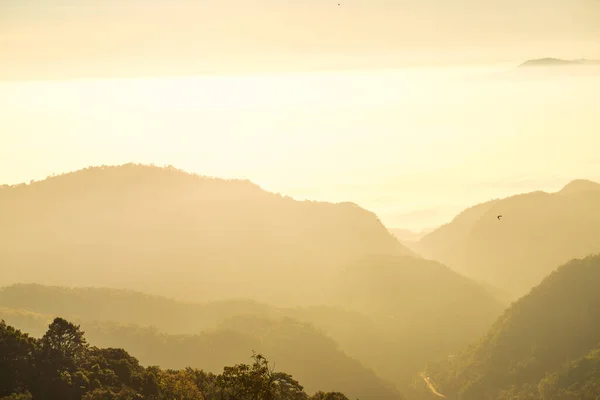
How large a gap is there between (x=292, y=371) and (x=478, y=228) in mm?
113232

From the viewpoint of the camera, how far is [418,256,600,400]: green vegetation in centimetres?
8544

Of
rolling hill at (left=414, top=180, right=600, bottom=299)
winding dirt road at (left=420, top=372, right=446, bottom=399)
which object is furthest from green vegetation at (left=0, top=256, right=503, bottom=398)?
rolling hill at (left=414, top=180, right=600, bottom=299)

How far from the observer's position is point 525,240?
166 metres

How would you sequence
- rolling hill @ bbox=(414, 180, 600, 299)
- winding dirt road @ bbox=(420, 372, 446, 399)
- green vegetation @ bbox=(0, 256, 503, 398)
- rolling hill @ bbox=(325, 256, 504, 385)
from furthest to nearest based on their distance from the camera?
rolling hill @ bbox=(414, 180, 600, 299), rolling hill @ bbox=(325, 256, 504, 385), winding dirt road @ bbox=(420, 372, 446, 399), green vegetation @ bbox=(0, 256, 503, 398)

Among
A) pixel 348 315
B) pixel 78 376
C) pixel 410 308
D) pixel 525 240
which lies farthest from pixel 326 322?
pixel 525 240

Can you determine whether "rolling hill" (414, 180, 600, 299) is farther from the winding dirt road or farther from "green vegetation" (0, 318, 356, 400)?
"green vegetation" (0, 318, 356, 400)

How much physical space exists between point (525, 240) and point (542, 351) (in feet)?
259

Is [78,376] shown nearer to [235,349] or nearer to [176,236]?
[235,349]

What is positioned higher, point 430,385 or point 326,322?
point 326,322

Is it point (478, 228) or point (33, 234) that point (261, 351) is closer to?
point (33, 234)

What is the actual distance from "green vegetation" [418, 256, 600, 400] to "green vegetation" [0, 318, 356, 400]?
4886 cm

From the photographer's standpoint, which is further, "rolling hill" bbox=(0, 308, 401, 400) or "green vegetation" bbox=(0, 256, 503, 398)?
"green vegetation" bbox=(0, 256, 503, 398)

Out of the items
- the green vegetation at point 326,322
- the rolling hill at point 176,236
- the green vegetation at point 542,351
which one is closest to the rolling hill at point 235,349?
the green vegetation at point 326,322

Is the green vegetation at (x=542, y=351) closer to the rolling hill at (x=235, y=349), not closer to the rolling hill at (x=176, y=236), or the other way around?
the rolling hill at (x=235, y=349)
